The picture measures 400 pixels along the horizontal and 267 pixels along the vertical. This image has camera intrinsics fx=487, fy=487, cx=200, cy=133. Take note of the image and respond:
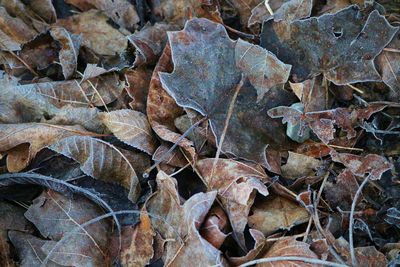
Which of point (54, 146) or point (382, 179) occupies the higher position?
point (54, 146)

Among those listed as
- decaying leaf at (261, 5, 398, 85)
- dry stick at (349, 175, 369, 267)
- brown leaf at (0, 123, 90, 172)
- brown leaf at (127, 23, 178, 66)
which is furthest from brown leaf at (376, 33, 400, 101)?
brown leaf at (0, 123, 90, 172)

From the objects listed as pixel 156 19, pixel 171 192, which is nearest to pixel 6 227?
pixel 171 192

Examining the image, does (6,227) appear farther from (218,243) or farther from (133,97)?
(218,243)

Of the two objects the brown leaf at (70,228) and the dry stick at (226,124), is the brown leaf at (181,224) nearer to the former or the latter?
the dry stick at (226,124)

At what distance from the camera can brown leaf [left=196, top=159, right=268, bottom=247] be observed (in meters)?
1.60

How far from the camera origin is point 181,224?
63.7 inches

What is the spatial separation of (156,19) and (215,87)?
1.84 ft

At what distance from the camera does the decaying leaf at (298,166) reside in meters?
1.75

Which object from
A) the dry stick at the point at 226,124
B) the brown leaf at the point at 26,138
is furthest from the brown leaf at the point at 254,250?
the brown leaf at the point at 26,138

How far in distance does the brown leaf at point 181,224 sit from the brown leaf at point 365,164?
0.48 metres

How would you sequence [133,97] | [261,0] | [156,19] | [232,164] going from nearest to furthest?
1. [232,164]
2. [133,97]
3. [261,0]
4. [156,19]

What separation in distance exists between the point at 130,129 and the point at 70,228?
0.41 m

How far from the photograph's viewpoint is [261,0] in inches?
79.9

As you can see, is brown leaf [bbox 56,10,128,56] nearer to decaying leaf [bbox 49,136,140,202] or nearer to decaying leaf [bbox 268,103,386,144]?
decaying leaf [bbox 49,136,140,202]
